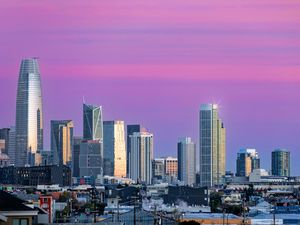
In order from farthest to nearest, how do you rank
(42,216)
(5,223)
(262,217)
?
(262,217), (42,216), (5,223)

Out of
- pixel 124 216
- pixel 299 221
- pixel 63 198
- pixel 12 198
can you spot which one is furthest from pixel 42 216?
pixel 63 198

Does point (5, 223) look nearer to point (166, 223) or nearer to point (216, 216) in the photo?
point (166, 223)

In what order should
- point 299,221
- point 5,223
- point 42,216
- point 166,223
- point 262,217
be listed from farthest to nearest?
point 262,217
point 299,221
point 166,223
point 42,216
point 5,223

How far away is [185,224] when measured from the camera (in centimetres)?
7019

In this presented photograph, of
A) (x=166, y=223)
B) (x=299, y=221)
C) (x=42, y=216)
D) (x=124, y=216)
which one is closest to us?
(x=42, y=216)

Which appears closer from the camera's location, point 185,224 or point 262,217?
point 185,224

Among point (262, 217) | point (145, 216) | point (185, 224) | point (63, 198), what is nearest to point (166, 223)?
point (145, 216)

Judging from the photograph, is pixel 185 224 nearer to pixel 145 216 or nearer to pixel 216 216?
pixel 145 216

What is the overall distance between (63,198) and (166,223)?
88.0 m

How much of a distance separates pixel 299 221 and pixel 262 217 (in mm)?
11279

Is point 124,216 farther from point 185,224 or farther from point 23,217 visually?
point 23,217

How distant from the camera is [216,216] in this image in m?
115

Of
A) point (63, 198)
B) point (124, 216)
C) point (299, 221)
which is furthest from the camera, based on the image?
point (63, 198)

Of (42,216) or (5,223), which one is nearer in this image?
(5,223)
